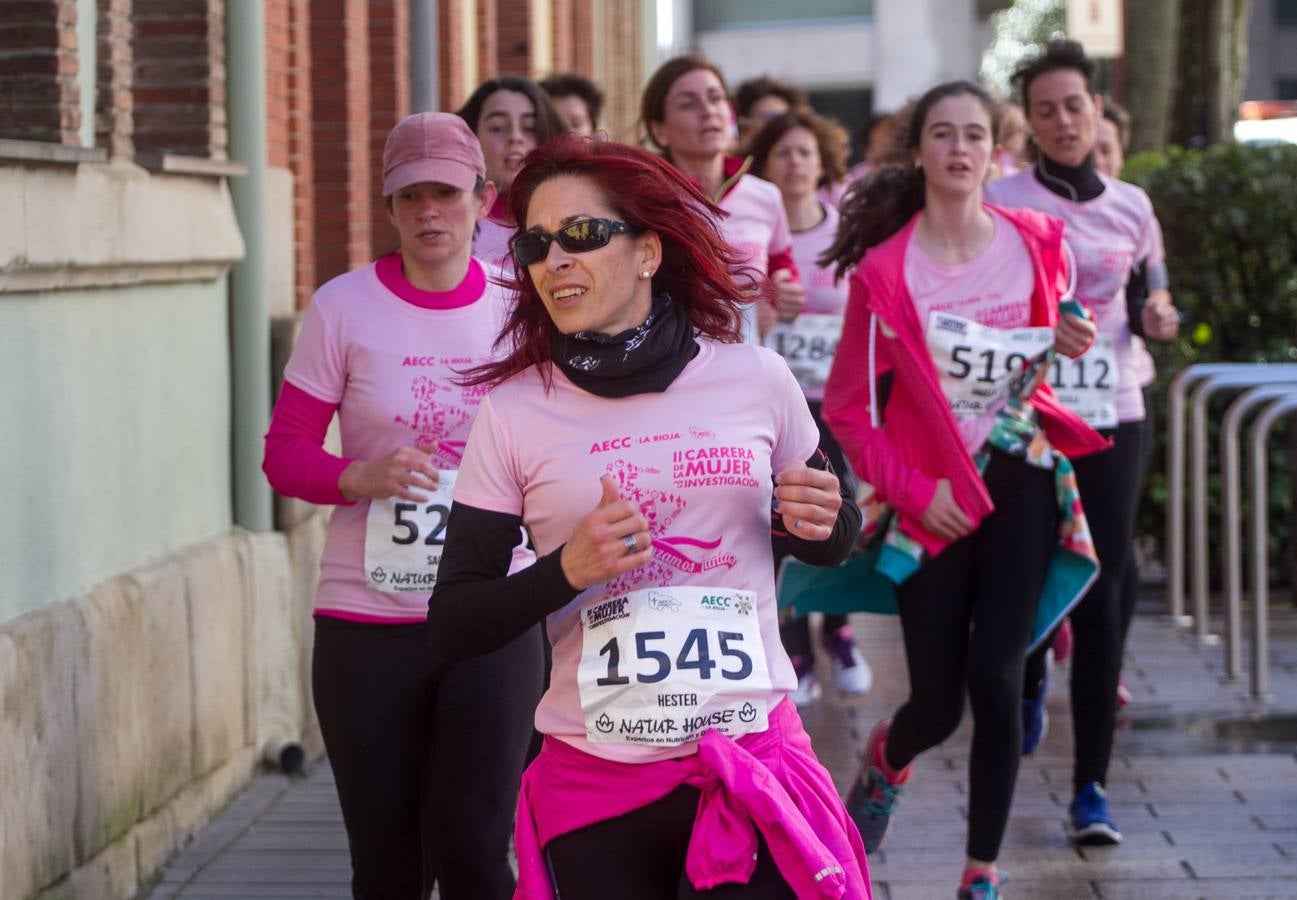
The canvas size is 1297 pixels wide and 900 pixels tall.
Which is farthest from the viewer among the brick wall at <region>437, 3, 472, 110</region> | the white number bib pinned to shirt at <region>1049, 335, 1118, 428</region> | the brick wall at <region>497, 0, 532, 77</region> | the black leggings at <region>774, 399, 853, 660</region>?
the brick wall at <region>497, 0, 532, 77</region>

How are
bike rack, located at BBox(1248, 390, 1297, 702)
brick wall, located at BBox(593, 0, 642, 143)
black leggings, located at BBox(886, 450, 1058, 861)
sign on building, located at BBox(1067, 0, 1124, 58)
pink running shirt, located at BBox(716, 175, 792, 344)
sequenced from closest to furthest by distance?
black leggings, located at BBox(886, 450, 1058, 861) → pink running shirt, located at BBox(716, 175, 792, 344) → bike rack, located at BBox(1248, 390, 1297, 702) → sign on building, located at BBox(1067, 0, 1124, 58) → brick wall, located at BBox(593, 0, 642, 143)

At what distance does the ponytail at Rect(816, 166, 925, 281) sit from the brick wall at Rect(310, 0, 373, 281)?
11.1 ft

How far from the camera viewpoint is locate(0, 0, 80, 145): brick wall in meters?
5.52

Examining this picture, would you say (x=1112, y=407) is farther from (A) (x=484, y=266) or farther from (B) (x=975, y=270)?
(A) (x=484, y=266)

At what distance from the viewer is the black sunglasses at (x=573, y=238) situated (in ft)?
11.4

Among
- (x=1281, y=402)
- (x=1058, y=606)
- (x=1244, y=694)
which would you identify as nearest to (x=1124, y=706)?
(x=1244, y=694)

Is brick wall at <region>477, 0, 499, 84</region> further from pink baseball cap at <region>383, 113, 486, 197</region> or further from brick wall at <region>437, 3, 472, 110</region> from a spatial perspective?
pink baseball cap at <region>383, 113, 486, 197</region>

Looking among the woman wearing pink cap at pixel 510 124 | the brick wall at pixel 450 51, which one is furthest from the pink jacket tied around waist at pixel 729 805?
the brick wall at pixel 450 51

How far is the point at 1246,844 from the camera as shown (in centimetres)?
625

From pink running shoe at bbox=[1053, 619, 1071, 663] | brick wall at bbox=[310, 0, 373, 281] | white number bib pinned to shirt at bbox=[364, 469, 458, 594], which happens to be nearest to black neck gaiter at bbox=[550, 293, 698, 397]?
white number bib pinned to shirt at bbox=[364, 469, 458, 594]

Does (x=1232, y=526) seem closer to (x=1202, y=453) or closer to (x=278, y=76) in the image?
(x=1202, y=453)

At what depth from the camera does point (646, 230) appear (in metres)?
3.54

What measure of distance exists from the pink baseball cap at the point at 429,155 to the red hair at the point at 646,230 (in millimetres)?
1017

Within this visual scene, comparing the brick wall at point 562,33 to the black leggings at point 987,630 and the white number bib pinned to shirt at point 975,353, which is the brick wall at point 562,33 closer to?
the white number bib pinned to shirt at point 975,353
